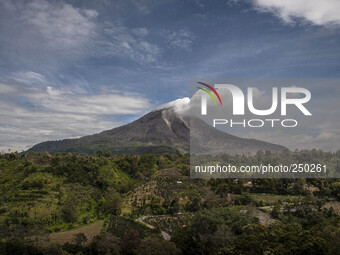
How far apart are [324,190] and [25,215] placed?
33341mm

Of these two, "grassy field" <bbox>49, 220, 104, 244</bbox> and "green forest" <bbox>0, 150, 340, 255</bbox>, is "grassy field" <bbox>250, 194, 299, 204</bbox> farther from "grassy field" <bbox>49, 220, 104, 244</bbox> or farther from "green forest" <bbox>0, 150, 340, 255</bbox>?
"grassy field" <bbox>49, 220, 104, 244</bbox>

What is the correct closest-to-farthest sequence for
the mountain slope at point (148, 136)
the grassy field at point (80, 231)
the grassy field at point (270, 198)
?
1. the grassy field at point (80, 231)
2. the grassy field at point (270, 198)
3. the mountain slope at point (148, 136)

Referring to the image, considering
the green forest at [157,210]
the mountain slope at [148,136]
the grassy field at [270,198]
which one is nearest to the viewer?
the green forest at [157,210]

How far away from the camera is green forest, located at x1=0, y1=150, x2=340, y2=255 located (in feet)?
55.1

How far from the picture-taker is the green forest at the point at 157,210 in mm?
16781

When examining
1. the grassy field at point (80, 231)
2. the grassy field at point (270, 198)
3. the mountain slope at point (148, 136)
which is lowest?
the grassy field at point (80, 231)

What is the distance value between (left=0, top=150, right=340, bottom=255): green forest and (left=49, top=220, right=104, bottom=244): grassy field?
0.28ft

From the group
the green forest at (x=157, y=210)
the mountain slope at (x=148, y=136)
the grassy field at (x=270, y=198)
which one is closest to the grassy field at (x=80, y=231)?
the green forest at (x=157, y=210)

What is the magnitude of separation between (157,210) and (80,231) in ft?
28.7

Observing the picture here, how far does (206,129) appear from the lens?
59250 mm

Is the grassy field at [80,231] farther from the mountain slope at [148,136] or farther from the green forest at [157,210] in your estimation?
the mountain slope at [148,136]

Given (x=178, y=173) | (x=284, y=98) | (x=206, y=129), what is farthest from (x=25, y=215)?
(x=206, y=129)

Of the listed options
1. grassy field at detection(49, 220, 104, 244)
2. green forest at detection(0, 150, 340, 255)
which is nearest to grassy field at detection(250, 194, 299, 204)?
green forest at detection(0, 150, 340, 255)

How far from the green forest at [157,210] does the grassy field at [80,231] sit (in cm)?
8
